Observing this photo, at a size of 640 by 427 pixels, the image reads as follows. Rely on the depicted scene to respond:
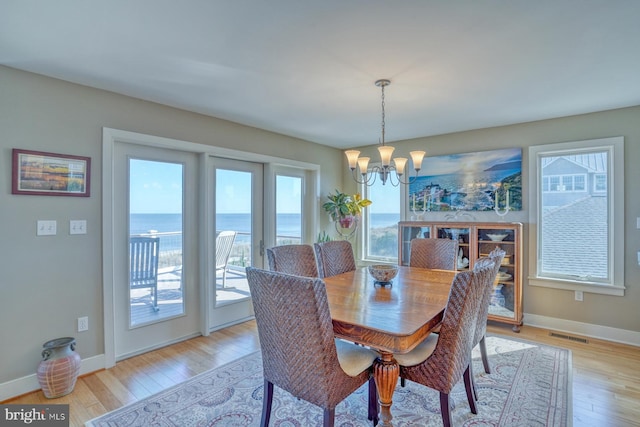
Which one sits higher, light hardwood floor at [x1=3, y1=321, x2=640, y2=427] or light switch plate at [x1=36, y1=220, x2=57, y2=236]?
light switch plate at [x1=36, y1=220, x2=57, y2=236]

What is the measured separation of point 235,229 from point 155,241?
94 cm

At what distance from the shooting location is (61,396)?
2.32m

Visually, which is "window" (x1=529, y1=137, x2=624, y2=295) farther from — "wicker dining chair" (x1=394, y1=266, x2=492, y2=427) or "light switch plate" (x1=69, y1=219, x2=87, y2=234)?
"light switch plate" (x1=69, y1=219, x2=87, y2=234)

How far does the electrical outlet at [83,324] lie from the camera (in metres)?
2.63

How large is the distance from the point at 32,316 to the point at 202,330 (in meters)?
1.50

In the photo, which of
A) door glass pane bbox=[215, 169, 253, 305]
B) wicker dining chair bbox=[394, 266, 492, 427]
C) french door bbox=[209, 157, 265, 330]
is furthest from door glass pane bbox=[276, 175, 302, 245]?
wicker dining chair bbox=[394, 266, 492, 427]

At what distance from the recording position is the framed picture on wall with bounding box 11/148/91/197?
2.33m

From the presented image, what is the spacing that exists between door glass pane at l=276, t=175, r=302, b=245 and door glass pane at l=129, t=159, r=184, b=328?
1335 millimetres

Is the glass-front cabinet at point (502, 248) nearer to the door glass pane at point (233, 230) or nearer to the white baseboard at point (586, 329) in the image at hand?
the white baseboard at point (586, 329)

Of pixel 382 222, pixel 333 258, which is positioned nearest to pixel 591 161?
pixel 382 222

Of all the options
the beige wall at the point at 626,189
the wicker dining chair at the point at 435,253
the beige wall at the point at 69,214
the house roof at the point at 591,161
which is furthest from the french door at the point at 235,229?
the house roof at the point at 591,161

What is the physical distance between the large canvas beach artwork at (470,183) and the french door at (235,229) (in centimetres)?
224

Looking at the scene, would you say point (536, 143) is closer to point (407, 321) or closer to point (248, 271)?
point (407, 321)

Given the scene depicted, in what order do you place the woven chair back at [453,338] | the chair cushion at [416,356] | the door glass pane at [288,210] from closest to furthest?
1. the woven chair back at [453,338]
2. the chair cushion at [416,356]
3. the door glass pane at [288,210]
